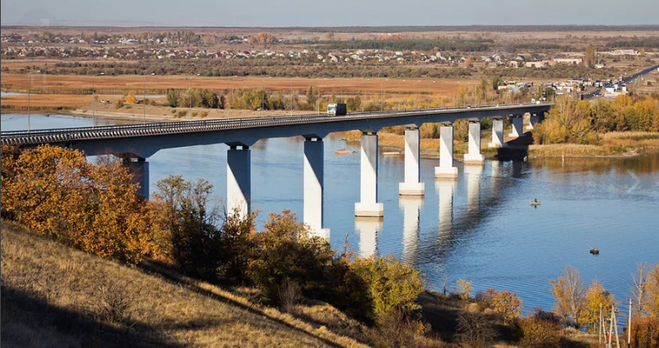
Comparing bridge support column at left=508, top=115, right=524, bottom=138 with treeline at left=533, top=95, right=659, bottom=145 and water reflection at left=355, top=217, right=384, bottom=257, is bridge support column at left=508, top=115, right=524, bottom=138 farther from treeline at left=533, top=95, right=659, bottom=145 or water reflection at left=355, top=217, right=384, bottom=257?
water reflection at left=355, top=217, right=384, bottom=257

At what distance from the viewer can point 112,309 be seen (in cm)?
1673

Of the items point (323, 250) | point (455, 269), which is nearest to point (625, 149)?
point (455, 269)

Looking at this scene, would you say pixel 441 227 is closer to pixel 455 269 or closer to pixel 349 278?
pixel 455 269

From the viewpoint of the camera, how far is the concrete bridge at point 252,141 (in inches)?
1363

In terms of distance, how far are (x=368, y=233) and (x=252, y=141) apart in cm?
693

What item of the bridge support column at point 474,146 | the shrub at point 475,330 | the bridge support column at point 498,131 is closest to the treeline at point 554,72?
the bridge support column at point 498,131

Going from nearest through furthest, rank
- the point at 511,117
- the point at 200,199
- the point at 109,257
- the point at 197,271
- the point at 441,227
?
the point at 109,257 → the point at 197,271 → the point at 200,199 → the point at 441,227 → the point at 511,117

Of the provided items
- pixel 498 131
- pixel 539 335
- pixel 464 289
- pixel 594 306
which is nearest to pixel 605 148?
pixel 498 131

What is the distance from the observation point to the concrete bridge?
1363 inches

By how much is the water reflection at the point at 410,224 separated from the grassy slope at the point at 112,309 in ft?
57.5

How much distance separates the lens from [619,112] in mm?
93812

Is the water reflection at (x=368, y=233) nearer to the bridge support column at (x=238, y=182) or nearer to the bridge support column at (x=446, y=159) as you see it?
the bridge support column at (x=238, y=182)

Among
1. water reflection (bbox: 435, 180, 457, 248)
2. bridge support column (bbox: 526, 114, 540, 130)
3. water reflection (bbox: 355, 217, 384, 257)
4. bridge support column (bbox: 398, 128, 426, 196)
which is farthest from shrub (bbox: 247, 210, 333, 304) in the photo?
bridge support column (bbox: 526, 114, 540, 130)

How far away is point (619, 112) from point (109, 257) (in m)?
79.0
